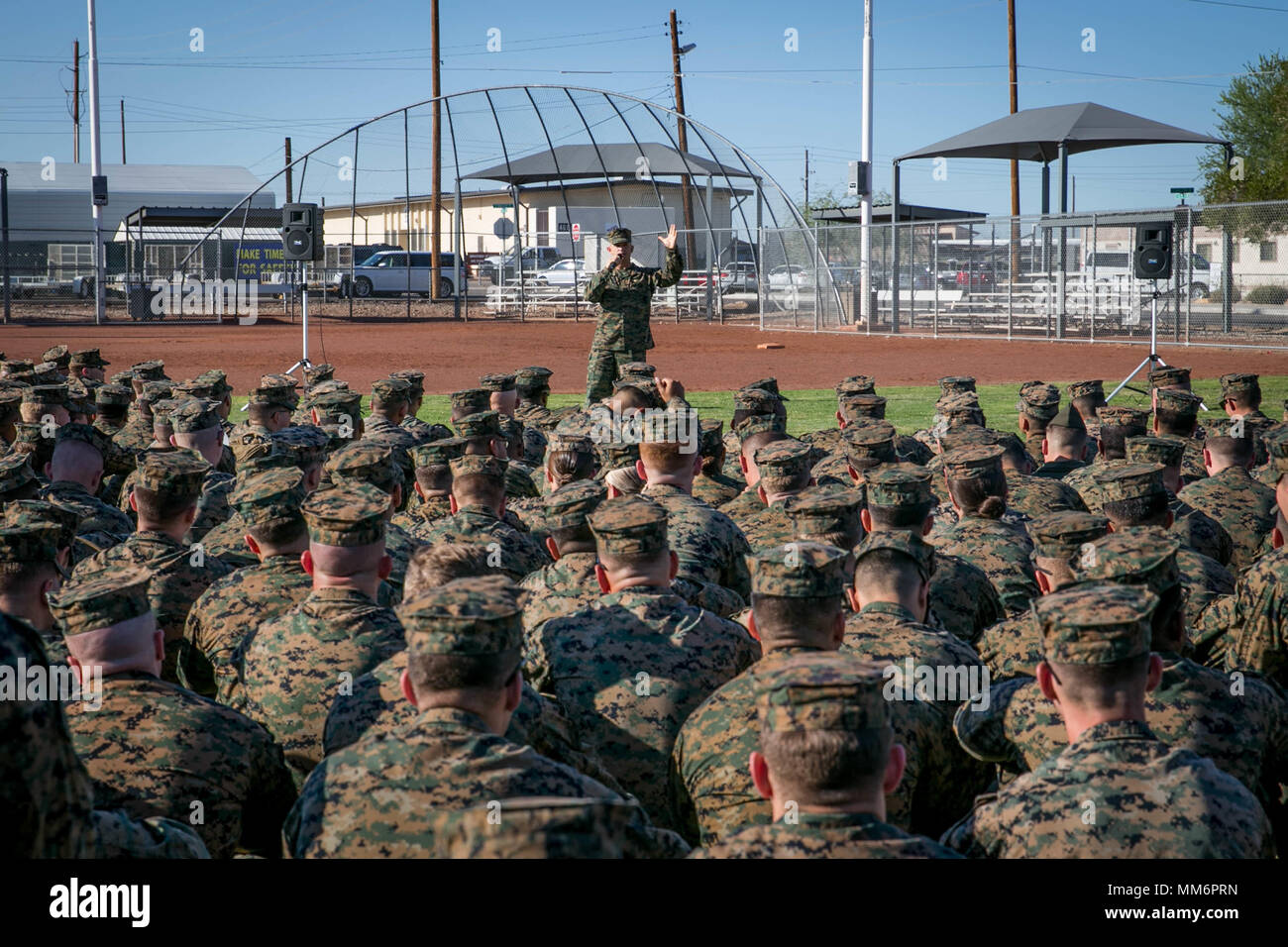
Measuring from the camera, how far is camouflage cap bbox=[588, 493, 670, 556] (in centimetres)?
442

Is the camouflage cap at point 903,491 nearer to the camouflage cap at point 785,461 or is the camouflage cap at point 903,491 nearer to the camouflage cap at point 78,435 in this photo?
the camouflage cap at point 785,461

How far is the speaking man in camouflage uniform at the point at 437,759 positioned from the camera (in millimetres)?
2885

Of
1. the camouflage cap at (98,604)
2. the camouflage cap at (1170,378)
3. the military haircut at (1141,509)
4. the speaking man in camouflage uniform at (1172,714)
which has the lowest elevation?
the speaking man in camouflage uniform at (1172,714)

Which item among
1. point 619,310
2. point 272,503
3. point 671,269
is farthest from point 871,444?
point 619,310

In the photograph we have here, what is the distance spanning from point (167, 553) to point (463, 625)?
2993 millimetres

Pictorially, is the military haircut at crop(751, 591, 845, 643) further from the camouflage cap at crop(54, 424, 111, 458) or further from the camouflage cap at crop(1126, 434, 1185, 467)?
the camouflage cap at crop(54, 424, 111, 458)

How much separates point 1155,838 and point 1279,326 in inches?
949

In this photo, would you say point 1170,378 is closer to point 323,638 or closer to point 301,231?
point 323,638

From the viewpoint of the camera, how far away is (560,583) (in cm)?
529

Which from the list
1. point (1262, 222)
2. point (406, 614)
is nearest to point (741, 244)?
point (1262, 222)

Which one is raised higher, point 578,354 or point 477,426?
point 578,354

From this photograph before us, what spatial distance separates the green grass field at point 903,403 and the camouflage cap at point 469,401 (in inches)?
182

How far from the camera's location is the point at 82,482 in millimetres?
7215

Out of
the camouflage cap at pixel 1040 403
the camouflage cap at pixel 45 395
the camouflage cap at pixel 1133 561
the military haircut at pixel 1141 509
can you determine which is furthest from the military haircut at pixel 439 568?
the camouflage cap at pixel 1040 403
